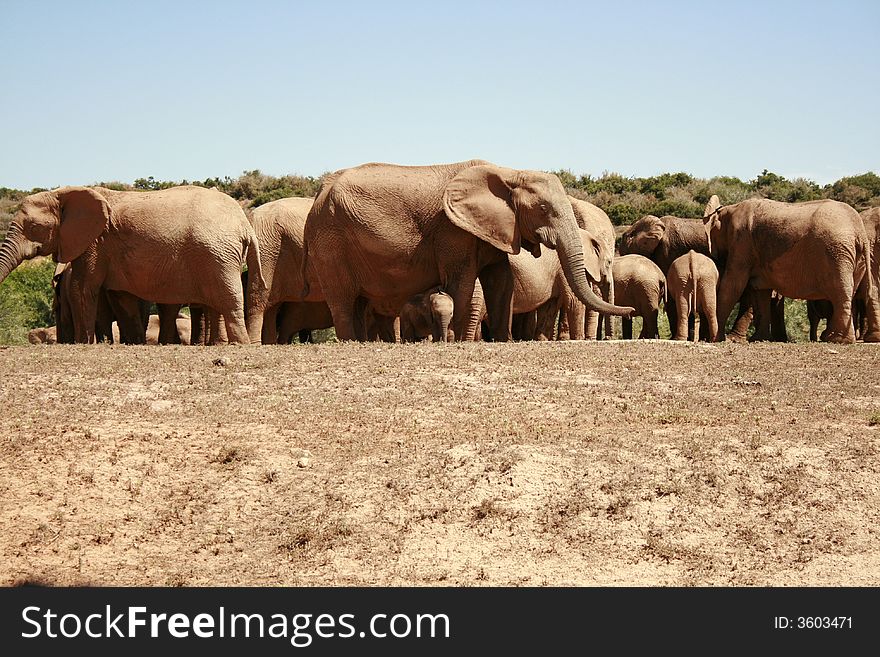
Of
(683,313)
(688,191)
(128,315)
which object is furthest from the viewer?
(688,191)

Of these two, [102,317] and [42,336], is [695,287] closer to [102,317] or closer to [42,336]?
[102,317]

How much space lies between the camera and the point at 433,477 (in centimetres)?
995

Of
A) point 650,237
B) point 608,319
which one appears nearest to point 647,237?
point 650,237

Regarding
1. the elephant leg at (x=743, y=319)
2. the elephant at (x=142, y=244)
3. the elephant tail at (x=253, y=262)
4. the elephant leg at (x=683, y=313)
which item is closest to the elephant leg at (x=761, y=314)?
the elephant leg at (x=743, y=319)

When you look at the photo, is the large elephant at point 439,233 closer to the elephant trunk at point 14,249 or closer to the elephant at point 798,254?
the elephant trunk at point 14,249

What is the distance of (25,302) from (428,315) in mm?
16192

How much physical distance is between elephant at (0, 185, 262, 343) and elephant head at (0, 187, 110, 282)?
14 mm

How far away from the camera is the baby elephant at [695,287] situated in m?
23.9

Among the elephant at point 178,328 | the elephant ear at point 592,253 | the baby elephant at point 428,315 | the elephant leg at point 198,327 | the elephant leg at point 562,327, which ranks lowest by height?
the elephant at point 178,328

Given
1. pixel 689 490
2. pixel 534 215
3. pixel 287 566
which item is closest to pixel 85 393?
pixel 287 566

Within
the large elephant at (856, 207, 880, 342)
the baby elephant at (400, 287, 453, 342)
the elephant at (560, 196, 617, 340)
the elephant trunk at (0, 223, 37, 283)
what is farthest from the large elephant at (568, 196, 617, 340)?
the elephant trunk at (0, 223, 37, 283)

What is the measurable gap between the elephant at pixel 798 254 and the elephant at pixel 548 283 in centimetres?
224

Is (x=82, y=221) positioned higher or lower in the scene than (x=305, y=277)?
higher

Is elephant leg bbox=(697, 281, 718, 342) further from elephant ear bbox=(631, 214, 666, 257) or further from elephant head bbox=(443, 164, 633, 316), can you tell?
elephant head bbox=(443, 164, 633, 316)
